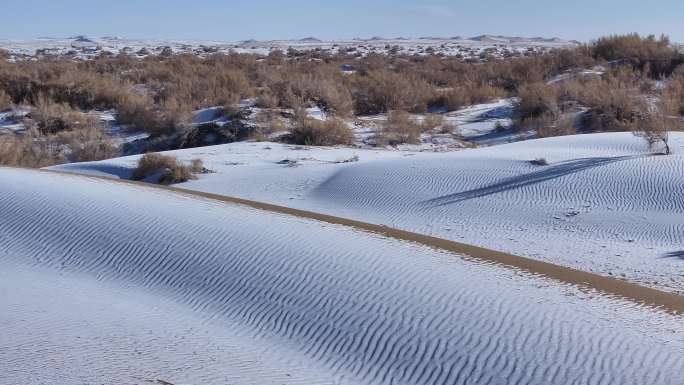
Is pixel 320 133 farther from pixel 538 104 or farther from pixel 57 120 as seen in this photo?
pixel 57 120

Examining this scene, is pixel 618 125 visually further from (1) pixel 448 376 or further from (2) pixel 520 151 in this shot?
(1) pixel 448 376

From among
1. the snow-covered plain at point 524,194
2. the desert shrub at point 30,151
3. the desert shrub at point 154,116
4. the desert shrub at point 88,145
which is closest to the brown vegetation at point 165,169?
the snow-covered plain at point 524,194

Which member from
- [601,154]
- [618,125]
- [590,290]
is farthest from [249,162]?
[590,290]

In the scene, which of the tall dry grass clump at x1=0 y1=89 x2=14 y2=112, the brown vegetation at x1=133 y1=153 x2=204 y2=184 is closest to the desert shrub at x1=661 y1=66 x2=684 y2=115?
the brown vegetation at x1=133 y1=153 x2=204 y2=184

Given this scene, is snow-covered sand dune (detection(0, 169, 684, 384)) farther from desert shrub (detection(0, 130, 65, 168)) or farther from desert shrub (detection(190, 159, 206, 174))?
desert shrub (detection(0, 130, 65, 168))

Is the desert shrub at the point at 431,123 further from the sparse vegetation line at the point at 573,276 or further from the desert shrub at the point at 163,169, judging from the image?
the sparse vegetation line at the point at 573,276

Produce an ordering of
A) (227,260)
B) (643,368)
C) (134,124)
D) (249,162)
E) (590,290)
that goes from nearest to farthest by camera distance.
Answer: (643,368)
(590,290)
(227,260)
(249,162)
(134,124)

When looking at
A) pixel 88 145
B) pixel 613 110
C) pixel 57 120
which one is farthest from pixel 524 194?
pixel 57 120
